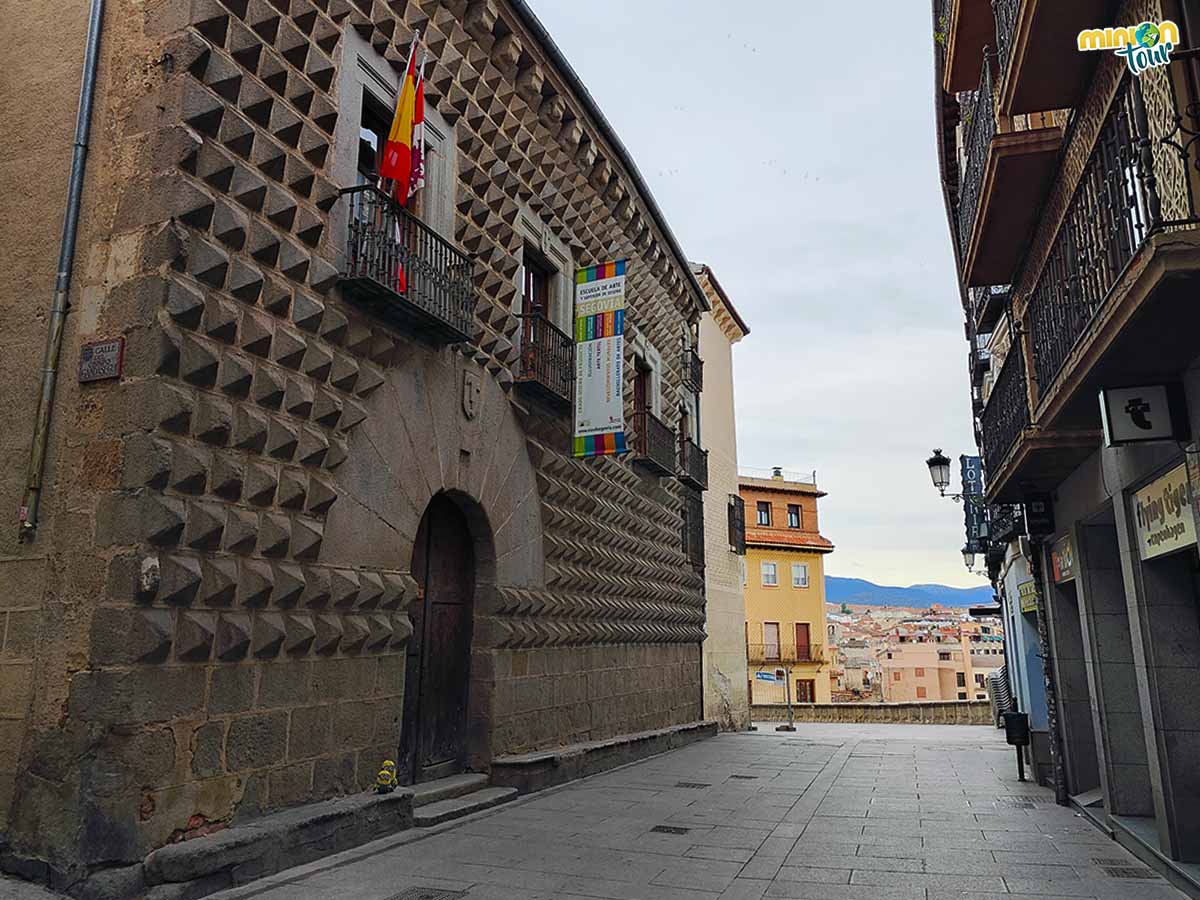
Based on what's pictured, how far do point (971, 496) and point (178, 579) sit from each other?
57.9ft

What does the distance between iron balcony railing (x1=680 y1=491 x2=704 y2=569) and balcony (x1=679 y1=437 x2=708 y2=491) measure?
1.04 feet

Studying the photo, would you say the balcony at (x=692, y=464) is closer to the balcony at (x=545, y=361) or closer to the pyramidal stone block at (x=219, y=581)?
the balcony at (x=545, y=361)

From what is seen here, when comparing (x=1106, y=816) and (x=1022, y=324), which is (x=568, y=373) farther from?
(x=1106, y=816)

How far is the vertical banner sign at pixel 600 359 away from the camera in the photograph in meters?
10.9

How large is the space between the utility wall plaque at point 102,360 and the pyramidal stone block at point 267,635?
1895mm

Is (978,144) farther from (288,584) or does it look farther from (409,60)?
(288,584)

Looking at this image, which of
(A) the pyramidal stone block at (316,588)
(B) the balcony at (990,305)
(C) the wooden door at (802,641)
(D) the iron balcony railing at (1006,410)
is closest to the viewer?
(A) the pyramidal stone block at (316,588)

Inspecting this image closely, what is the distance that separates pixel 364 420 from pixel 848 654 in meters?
80.6

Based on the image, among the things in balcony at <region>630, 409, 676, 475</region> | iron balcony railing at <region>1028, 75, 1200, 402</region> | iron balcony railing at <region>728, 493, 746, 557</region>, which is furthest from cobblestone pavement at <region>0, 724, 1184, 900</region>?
iron balcony railing at <region>728, 493, 746, 557</region>

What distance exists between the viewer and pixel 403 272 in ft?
25.9

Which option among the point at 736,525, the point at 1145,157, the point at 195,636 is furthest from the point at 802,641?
the point at 1145,157

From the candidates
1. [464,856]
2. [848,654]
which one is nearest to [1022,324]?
[464,856]

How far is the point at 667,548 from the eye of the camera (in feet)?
52.8

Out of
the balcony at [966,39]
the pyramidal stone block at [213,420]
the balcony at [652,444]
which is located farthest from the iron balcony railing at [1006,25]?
the balcony at [652,444]
